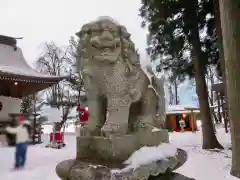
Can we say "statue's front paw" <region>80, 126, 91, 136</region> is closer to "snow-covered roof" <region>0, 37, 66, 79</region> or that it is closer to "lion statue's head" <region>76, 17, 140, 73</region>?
"lion statue's head" <region>76, 17, 140, 73</region>

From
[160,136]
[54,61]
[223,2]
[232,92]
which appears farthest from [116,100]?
[54,61]

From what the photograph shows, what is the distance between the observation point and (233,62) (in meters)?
4.04

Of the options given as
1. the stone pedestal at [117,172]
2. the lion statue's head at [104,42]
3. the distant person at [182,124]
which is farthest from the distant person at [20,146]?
the distant person at [182,124]

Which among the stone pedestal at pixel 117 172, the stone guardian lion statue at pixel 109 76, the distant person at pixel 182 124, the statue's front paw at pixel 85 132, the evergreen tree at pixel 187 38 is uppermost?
the evergreen tree at pixel 187 38

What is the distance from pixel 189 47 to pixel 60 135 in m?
6.45

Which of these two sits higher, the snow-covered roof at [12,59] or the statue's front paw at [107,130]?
the snow-covered roof at [12,59]

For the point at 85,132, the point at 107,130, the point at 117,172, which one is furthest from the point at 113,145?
the point at 85,132

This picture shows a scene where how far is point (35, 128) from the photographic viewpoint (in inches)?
453

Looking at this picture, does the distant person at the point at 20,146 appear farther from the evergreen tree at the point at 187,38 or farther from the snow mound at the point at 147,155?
the evergreen tree at the point at 187,38

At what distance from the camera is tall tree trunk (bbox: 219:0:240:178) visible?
400cm

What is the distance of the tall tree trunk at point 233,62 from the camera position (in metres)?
4.00

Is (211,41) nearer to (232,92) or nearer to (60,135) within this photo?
(232,92)

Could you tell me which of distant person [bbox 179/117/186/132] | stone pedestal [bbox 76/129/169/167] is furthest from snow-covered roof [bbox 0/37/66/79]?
distant person [bbox 179/117/186/132]

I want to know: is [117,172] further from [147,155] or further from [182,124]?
[182,124]
